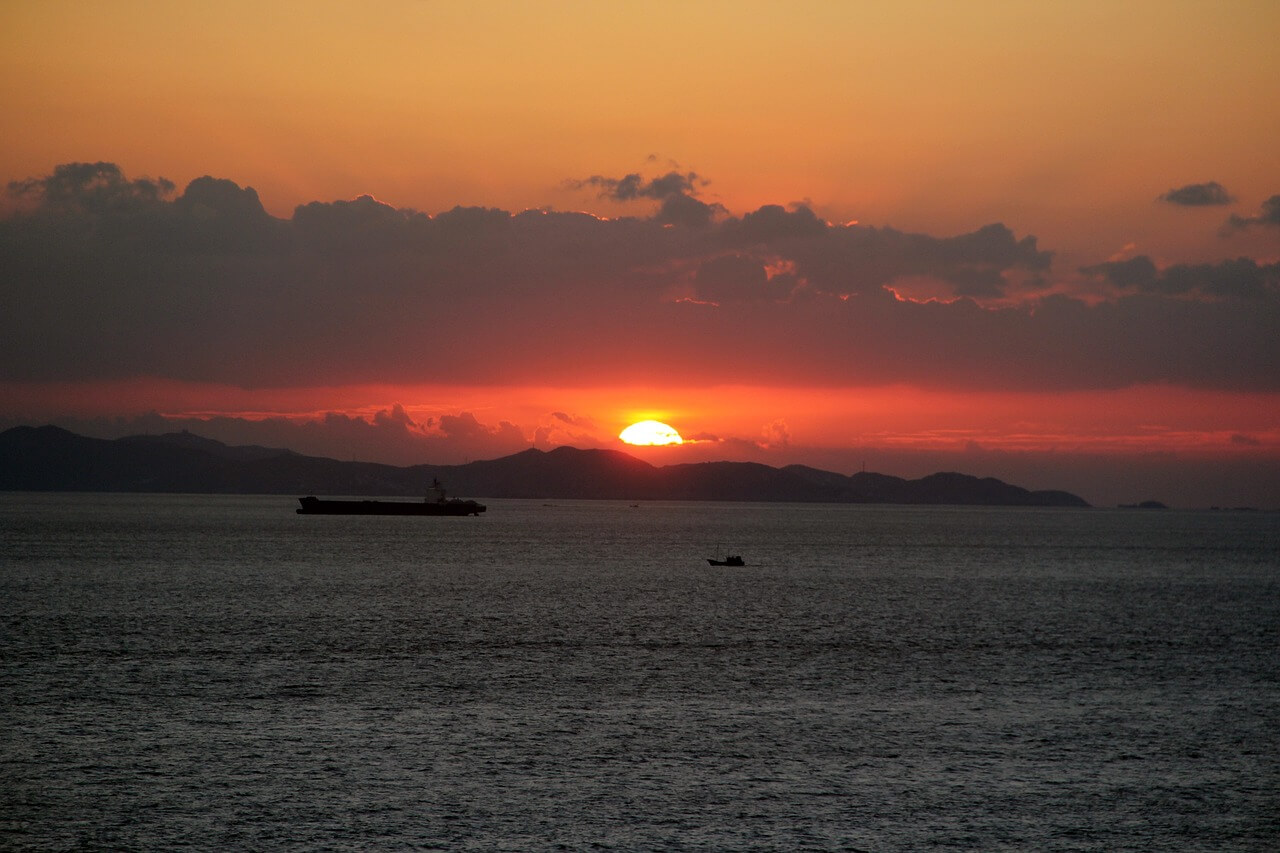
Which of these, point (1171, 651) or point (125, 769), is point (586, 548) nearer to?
point (1171, 651)

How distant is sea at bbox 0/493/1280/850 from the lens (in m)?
32.6

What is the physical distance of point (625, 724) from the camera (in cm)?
4522

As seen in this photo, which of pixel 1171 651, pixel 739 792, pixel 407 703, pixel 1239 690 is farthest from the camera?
pixel 1171 651

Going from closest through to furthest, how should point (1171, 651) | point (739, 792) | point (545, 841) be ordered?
point (545, 841) → point (739, 792) → point (1171, 651)

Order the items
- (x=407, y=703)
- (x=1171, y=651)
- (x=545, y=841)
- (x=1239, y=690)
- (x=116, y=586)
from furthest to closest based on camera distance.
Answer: (x=116, y=586), (x=1171, y=651), (x=1239, y=690), (x=407, y=703), (x=545, y=841)

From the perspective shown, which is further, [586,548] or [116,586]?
[586,548]

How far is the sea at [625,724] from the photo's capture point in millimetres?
32600

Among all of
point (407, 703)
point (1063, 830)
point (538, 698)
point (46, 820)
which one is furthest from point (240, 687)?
point (1063, 830)

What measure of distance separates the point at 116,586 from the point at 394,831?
82122 millimetres

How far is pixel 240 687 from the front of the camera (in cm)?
5184

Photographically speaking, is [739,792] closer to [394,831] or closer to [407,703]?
[394,831]

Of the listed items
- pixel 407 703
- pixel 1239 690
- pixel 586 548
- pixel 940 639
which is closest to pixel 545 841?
pixel 407 703

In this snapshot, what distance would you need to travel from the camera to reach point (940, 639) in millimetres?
74625

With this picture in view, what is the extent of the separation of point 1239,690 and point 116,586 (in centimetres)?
8910
